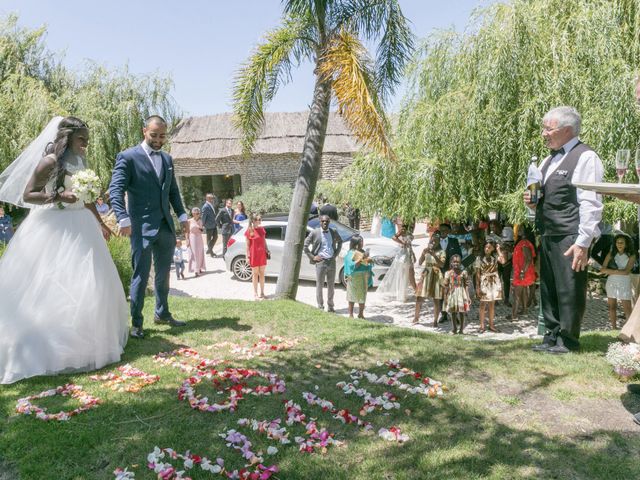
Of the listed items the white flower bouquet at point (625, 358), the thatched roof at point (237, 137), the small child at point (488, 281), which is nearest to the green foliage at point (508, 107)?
the small child at point (488, 281)

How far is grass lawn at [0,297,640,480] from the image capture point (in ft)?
9.79

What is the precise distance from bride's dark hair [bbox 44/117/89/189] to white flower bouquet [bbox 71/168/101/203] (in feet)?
0.38

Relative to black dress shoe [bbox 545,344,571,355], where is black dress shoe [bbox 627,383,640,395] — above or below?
below

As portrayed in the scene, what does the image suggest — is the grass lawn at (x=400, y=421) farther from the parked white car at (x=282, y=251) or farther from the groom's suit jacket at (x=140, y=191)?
the parked white car at (x=282, y=251)

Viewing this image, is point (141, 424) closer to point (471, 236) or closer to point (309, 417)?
point (309, 417)

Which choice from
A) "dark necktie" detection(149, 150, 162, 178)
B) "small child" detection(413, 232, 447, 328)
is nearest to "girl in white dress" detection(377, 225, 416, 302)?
"small child" detection(413, 232, 447, 328)

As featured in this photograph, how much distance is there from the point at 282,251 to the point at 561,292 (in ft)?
29.2

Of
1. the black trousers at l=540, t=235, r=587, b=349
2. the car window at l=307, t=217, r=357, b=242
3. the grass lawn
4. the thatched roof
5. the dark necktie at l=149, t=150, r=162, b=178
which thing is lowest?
the grass lawn

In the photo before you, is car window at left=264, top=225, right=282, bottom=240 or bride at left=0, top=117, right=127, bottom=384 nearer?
bride at left=0, top=117, right=127, bottom=384

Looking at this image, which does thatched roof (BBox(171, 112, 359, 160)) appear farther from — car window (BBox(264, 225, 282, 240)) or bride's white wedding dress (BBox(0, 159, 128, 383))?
bride's white wedding dress (BBox(0, 159, 128, 383))

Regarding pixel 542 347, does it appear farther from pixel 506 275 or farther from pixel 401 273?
pixel 401 273

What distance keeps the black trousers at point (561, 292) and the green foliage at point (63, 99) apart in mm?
20356

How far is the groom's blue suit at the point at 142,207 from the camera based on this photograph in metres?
5.23

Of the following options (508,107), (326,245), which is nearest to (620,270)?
(508,107)
